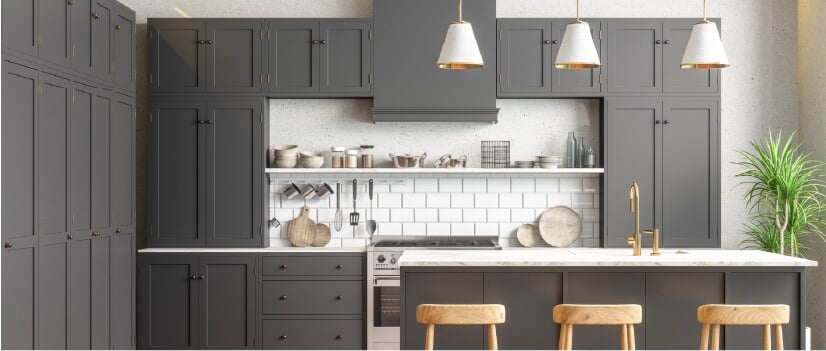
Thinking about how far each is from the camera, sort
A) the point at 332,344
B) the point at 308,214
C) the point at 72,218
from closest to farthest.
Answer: the point at 72,218 → the point at 332,344 → the point at 308,214

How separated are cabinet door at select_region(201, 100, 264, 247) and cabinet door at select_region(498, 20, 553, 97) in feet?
6.72

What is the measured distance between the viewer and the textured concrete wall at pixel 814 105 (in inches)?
252

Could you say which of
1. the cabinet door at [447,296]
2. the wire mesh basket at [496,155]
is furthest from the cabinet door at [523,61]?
the cabinet door at [447,296]

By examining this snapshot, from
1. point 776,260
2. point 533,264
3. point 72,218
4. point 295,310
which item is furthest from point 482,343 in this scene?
point 72,218

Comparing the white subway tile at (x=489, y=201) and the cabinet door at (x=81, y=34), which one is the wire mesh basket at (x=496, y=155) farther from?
the cabinet door at (x=81, y=34)

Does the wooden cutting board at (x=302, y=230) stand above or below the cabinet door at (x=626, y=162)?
below

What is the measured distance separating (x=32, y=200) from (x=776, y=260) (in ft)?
14.0

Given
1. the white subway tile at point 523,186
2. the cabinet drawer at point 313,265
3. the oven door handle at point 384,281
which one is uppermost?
the white subway tile at point 523,186

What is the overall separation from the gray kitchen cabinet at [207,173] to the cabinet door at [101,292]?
0.99 m

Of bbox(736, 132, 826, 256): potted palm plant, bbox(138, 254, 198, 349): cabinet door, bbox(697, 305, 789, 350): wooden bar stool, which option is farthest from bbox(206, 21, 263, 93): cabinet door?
bbox(697, 305, 789, 350): wooden bar stool

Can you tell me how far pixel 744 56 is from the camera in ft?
22.3

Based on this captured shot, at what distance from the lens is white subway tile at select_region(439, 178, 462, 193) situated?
6848 mm

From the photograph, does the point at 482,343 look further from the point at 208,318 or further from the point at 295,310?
the point at 208,318

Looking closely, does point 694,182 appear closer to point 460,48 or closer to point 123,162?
point 460,48
